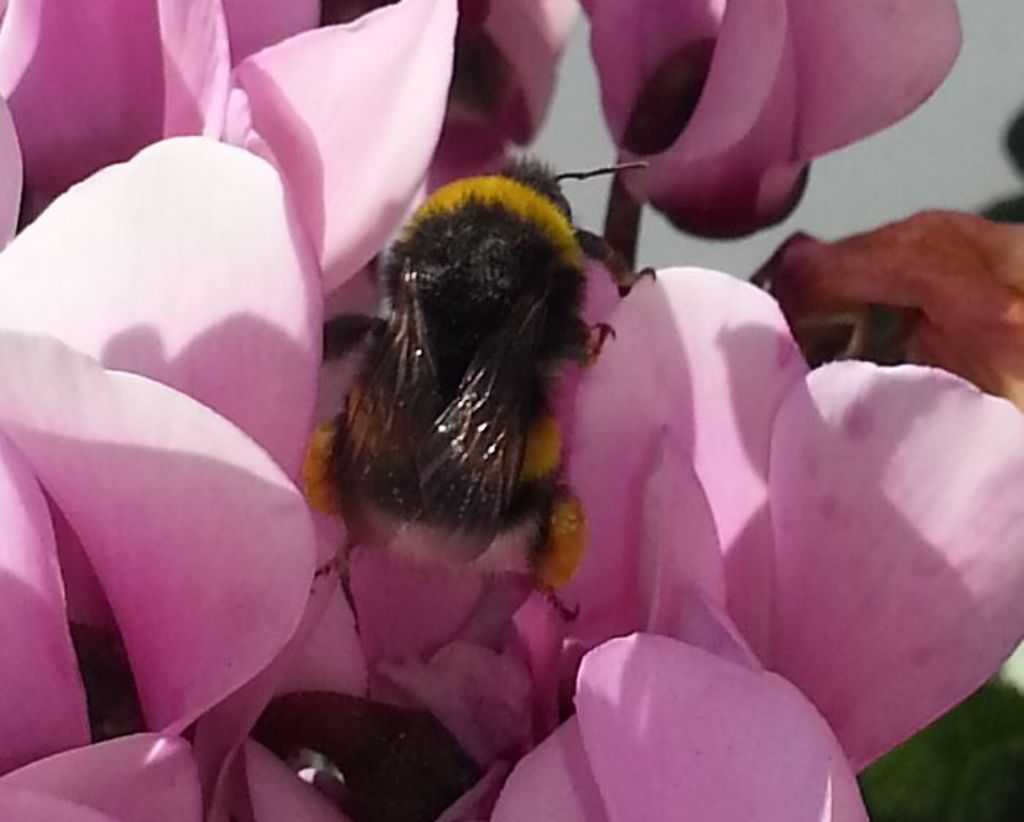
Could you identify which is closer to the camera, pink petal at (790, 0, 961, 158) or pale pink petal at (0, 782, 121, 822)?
pale pink petal at (0, 782, 121, 822)

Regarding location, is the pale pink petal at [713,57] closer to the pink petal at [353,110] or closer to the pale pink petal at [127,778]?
the pink petal at [353,110]

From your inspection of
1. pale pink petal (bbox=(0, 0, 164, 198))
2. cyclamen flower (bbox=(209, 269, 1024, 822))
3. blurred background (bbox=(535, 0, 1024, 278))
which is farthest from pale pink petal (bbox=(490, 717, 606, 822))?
blurred background (bbox=(535, 0, 1024, 278))

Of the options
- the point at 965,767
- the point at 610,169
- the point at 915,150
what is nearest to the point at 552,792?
the point at 610,169

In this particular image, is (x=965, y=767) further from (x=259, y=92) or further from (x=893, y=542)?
(x=259, y=92)

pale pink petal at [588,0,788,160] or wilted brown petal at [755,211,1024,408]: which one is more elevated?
pale pink petal at [588,0,788,160]

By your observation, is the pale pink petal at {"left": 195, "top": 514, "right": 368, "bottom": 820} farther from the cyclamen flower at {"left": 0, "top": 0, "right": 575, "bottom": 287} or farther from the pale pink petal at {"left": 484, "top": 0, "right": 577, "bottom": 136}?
the pale pink petal at {"left": 484, "top": 0, "right": 577, "bottom": 136}

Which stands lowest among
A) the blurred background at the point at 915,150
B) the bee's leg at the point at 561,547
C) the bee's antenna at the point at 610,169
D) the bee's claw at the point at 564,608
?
the blurred background at the point at 915,150

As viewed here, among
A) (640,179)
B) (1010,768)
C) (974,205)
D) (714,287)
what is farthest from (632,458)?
(974,205)

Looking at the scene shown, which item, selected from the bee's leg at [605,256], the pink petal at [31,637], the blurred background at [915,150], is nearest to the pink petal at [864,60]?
the bee's leg at [605,256]
